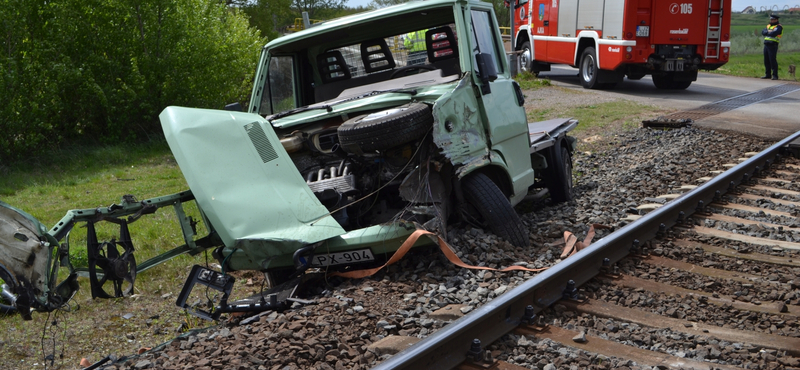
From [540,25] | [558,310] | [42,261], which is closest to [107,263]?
[42,261]

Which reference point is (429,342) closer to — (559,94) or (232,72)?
(232,72)

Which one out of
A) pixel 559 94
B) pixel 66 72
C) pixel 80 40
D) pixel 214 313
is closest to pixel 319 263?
pixel 214 313

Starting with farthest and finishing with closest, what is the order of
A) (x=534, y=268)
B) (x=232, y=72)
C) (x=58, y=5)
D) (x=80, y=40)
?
(x=232, y=72)
(x=80, y=40)
(x=58, y=5)
(x=534, y=268)

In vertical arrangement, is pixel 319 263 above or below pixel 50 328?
above

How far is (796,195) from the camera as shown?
6977 mm

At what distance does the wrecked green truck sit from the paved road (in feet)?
21.1

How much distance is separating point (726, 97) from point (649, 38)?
2256 mm

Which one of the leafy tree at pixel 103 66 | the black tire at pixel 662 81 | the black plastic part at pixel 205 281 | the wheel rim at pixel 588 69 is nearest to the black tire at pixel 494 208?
the black plastic part at pixel 205 281

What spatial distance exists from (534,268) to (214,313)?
7.16ft

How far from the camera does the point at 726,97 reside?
648 inches

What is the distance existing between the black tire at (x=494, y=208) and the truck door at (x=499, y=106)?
1.04ft

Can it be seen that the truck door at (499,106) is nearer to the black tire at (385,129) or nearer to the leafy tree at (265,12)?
the black tire at (385,129)

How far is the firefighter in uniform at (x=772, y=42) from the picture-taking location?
69.1 ft

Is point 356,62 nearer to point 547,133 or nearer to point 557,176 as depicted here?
point 547,133
